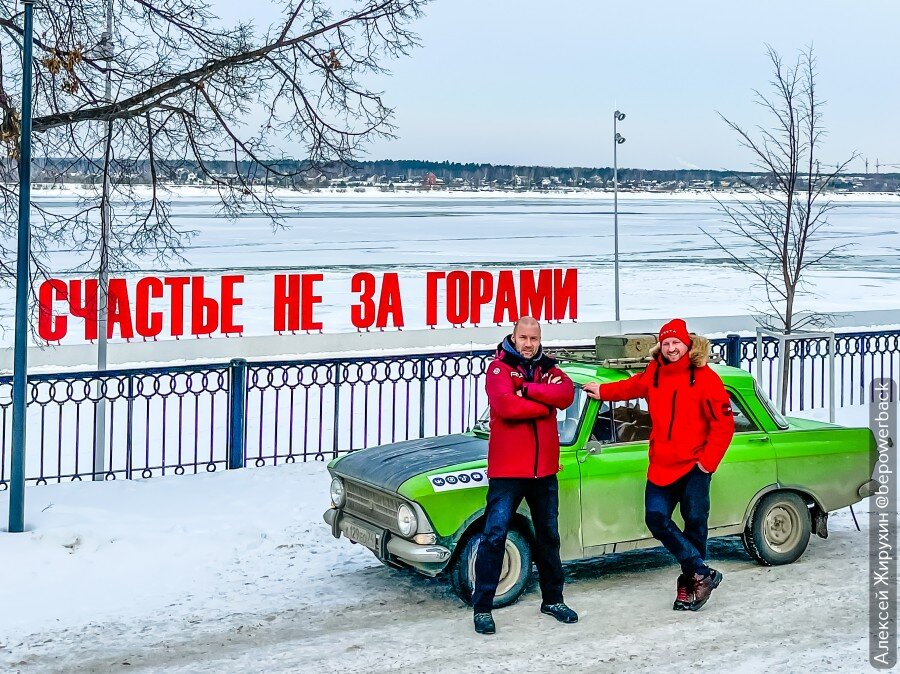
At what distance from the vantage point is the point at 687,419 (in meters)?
6.85

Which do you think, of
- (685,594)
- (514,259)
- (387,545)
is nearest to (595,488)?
(685,594)

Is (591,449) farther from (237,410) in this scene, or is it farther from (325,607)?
(237,410)

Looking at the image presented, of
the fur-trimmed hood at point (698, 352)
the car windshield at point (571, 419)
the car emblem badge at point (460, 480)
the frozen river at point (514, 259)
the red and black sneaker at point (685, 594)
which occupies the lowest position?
the red and black sneaker at point (685, 594)

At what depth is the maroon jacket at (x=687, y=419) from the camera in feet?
22.5

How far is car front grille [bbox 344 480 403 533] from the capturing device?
711cm

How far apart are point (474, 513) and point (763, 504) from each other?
6.76 feet

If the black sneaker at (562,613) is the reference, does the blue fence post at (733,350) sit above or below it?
above

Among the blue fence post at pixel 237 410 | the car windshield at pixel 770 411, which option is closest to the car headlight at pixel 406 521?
the car windshield at pixel 770 411

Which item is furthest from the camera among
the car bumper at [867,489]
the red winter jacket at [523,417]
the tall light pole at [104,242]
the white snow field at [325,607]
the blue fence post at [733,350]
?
the blue fence post at [733,350]

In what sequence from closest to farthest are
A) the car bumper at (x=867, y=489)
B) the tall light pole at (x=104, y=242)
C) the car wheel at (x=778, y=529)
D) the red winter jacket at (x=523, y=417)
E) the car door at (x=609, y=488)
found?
the red winter jacket at (x=523, y=417) → the car door at (x=609, y=488) → the car wheel at (x=778, y=529) → the car bumper at (x=867, y=489) → the tall light pole at (x=104, y=242)

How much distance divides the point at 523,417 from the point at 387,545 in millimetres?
1284

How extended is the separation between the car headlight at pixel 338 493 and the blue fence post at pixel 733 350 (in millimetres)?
6800

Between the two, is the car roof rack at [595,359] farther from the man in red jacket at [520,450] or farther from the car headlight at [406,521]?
the car headlight at [406,521]

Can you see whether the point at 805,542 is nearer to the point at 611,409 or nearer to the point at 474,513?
the point at 611,409
